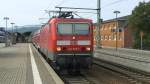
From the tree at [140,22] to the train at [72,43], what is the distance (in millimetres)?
55451

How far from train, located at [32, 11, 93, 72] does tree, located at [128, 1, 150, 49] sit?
55451mm

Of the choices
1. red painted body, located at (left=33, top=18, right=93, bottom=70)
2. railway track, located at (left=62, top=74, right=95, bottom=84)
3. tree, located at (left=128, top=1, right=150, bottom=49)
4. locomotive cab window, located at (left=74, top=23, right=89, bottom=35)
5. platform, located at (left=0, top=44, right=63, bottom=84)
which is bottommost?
railway track, located at (left=62, top=74, right=95, bottom=84)

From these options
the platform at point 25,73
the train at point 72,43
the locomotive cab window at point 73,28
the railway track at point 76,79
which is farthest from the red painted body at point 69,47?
the platform at point 25,73

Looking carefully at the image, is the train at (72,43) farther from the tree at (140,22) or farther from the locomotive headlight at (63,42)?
the tree at (140,22)

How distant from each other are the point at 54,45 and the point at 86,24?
1952 mm

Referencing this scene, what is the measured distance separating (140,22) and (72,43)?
5768 centimetres

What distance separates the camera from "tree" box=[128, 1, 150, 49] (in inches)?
3007

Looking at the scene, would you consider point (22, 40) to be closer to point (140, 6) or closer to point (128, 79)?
point (140, 6)

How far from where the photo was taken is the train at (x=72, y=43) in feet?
66.3

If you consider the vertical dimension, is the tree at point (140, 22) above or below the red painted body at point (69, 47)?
above

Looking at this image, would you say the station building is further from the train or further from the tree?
the train

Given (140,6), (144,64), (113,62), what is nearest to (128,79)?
(144,64)

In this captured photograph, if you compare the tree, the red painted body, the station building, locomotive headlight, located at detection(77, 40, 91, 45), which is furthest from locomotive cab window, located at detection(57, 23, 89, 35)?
the station building

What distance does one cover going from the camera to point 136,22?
76938 millimetres
